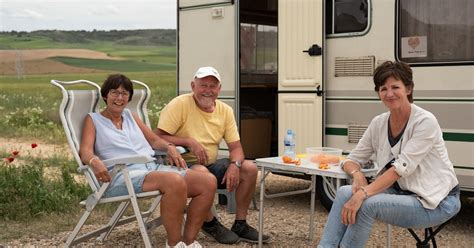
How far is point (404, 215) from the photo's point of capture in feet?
9.59

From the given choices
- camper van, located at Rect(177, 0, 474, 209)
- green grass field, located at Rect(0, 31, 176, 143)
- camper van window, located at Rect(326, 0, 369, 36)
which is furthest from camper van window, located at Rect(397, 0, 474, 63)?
green grass field, located at Rect(0, 31, 176, 143)

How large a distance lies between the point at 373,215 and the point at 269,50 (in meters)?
3.86

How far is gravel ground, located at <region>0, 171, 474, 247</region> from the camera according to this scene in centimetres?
425

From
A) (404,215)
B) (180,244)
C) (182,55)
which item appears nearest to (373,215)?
(404,215)

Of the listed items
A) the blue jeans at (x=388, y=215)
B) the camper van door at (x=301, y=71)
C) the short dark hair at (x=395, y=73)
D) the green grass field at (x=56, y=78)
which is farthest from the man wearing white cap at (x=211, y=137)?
the green grass field at (x=56, y=78)

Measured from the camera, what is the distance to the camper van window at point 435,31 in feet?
14.2

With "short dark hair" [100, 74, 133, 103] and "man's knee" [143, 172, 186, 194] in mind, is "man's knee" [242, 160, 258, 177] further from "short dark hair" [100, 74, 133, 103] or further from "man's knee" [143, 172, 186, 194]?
"short dark hair" [100, 74, 133, 103]

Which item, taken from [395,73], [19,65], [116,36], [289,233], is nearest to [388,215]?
[395,73]

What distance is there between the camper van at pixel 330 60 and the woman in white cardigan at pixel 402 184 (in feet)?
4.64

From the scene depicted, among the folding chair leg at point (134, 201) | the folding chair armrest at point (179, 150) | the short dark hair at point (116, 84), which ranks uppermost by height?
the short dark hair at point (116, 84)

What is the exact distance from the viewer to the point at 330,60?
16.5ft

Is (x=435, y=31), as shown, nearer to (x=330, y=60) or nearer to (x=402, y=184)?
(x=330, y=60)

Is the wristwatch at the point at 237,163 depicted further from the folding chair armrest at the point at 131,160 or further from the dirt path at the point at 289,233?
the folding chair armrest at the point at 131,160

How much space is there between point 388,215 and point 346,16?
7.72 feet
